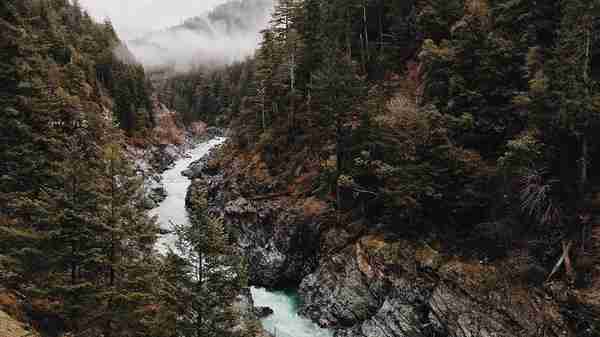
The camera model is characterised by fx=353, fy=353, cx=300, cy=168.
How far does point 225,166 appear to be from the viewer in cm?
5122

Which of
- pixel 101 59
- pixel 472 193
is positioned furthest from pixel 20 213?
pixel 101 59

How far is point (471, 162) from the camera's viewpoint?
22.4 m

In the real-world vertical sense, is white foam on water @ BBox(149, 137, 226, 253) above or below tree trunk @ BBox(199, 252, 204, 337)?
below

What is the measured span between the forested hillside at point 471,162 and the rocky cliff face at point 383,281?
0.13 metres

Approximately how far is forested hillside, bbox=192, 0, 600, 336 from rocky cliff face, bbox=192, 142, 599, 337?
13cm

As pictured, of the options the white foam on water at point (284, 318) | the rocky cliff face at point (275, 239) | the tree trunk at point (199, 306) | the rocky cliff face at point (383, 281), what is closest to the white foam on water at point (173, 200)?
the rocky cliff face at point (275, 239)

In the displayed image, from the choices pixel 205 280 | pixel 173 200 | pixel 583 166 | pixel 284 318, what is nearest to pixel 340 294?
pixel 284 318

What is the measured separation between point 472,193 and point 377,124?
8.94 metres

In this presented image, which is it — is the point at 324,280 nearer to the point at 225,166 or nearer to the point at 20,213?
the point at 20,213

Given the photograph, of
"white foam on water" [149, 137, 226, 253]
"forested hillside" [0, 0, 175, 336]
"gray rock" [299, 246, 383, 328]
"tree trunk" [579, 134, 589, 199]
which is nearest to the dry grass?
"forested hillside" [0, 0, 175, 336]

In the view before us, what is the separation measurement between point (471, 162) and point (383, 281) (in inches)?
386

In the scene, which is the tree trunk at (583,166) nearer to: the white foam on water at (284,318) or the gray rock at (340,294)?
the gray rock at (340,294)

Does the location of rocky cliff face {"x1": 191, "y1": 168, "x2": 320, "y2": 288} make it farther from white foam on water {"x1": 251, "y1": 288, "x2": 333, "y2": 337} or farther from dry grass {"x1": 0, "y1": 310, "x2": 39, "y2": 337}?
dry grass {"x1": 0, "y1": 310, "x2": 39, "y2": 337}

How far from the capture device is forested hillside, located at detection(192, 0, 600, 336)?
→ 17812 millimetres
